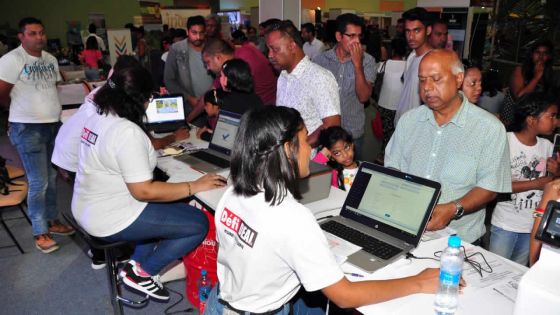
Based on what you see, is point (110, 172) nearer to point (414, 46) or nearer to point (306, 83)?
point (306, 83)

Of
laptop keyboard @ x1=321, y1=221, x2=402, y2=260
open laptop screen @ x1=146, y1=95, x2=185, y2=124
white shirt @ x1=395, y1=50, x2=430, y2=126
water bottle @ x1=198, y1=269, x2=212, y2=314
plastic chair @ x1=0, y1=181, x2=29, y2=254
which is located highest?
white shirt @ x1=395, y1=50, x2=430, y2=126

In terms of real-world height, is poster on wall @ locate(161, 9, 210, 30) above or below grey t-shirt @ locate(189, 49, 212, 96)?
above

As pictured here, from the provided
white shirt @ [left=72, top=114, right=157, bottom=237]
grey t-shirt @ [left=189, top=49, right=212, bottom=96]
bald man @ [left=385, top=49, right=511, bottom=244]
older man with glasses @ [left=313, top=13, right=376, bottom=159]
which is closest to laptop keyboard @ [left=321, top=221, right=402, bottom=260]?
bald man @ [left=385, top=49, right=511, bottom=244]

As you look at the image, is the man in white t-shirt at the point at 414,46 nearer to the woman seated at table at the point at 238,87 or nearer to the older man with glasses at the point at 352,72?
the older man with glasses at the point at 352,72

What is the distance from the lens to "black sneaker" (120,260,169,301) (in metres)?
2.54

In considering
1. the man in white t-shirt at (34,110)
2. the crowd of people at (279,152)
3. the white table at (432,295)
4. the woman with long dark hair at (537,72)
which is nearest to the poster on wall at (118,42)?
the crowd of people at (279,152)

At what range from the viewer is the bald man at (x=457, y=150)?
6.13ft

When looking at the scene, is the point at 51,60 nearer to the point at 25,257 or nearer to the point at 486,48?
the point at 25,257

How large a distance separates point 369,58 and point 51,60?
2.43 metres

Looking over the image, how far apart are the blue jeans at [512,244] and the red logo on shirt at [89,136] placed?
2.12m

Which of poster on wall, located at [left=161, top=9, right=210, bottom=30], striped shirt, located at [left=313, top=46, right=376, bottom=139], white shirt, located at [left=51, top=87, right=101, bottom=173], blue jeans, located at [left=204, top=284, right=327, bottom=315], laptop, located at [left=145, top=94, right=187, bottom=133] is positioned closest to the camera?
blue jeans, located at [left=204, top=284, right=327, bottom=315]

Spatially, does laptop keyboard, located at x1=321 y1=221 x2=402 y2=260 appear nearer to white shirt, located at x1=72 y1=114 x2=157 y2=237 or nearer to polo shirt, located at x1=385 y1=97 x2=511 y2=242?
polo shirt, located at x1=385 y1=97 x2=511 y2=242

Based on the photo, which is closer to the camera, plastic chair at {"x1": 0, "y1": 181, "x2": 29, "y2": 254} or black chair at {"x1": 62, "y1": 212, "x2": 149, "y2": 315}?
black chair at {"x1": 62, "y1": 212, "x2": 149, "y2": 315}

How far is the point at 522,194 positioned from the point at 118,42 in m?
6.56
